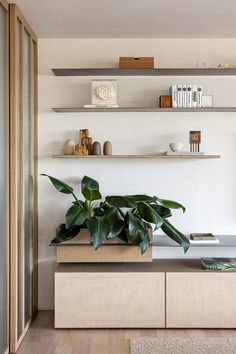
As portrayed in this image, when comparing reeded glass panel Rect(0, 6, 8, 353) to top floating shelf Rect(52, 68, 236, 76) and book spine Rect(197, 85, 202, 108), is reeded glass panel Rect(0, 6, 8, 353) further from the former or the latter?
book spine Rect(197, 85, 202, 108)

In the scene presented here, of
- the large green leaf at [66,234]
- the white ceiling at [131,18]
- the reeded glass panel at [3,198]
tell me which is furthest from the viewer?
the large green leaf at [66,234]

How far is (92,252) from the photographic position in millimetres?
4031

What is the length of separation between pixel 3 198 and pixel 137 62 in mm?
1714

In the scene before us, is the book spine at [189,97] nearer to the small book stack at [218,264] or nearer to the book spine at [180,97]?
the book spine at [180,97]

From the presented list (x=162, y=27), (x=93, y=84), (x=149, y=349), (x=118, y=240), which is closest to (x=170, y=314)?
(x=149, y=349)

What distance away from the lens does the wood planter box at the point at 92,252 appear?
158 inches

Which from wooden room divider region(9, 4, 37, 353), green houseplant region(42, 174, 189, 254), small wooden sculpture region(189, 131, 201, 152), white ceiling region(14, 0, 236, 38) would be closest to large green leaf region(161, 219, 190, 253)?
green houseplant region(42, 174, 189, 254)

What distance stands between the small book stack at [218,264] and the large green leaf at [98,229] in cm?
93

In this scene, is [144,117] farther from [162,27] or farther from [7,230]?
[7,230]

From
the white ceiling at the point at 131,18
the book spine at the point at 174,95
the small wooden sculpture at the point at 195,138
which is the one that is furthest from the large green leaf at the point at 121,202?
the white ceiling at the point at 131,18

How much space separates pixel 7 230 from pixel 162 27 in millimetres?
2096

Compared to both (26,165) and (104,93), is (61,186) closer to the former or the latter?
(26,165)

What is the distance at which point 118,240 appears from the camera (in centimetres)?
405

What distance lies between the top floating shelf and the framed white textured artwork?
0.12 m
